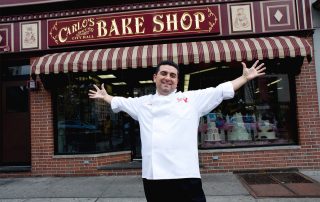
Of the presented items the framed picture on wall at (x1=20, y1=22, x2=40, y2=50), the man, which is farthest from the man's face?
the framed picture on wall at (x1=20, y1=22, x2=40, y2=50)

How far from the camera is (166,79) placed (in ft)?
9.05

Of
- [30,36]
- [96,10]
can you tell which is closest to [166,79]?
[96,10]

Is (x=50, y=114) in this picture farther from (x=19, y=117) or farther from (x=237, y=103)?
(x=237, y=103)

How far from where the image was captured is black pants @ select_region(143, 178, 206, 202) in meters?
2.61

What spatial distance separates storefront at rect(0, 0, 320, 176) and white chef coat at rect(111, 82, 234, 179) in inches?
189

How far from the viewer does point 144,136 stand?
109 inches

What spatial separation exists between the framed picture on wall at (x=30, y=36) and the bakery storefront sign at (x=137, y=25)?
0.41 meters

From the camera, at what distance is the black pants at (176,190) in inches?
103

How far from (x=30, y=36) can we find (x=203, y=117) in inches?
199

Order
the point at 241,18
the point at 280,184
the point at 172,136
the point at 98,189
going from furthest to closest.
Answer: the point at 241,18, the point at 98,189, the point at 280,184, the point at 172,136

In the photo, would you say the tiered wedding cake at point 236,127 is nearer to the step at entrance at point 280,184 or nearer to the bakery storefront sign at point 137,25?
the step at entrance at point 280,184

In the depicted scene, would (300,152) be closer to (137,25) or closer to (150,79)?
(150,79)

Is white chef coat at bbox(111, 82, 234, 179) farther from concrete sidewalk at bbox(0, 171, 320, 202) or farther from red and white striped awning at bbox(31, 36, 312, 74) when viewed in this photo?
red and white striped awning at bbox(31, 36, 312, 74)

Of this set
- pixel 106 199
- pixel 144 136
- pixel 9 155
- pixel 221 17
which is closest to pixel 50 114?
pixel 9 155
